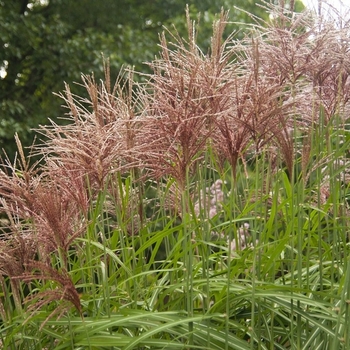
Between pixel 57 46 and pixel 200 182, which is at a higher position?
pixel 200 182

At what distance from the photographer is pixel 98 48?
35.0 feet

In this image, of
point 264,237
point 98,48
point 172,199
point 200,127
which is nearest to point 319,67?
point 200,127

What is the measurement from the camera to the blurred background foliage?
1027cm

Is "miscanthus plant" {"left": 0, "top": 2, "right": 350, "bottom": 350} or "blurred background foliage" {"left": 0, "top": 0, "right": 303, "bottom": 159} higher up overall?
"miscanthus plant" {"left": 0, "top": 2, "right": 350, "bottom": 350}

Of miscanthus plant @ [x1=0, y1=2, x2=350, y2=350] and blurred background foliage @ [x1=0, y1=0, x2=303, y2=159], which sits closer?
miscanthus plant @ [x1=0, y1=2, x2=350, y2=350]

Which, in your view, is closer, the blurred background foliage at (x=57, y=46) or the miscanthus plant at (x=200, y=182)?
the miscanthus plant at (x=200, y=182)

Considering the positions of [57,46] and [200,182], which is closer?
[200,182]

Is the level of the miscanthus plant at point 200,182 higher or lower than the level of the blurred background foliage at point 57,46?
higher

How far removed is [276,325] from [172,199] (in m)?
0.80

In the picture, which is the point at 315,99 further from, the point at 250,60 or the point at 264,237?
the point at 264,237

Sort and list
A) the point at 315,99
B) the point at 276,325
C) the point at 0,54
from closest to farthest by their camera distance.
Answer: the point at 315,99, the point at 276,325, the point at 0,54

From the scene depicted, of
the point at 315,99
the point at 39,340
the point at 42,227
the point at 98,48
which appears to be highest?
the point at 315,99

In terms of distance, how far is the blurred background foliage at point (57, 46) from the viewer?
10266 mm

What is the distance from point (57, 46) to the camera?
418 inches
